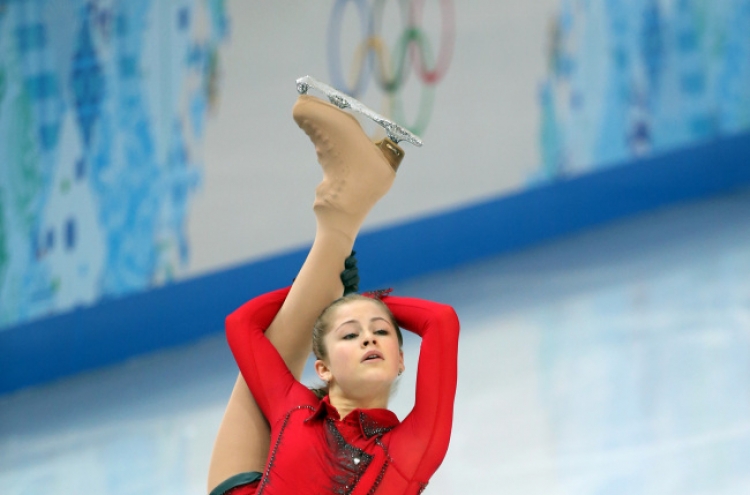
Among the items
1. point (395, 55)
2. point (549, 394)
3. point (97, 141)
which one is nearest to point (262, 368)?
point (549, 394)

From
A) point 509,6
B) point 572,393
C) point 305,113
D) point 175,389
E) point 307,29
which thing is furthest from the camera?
point 509,6

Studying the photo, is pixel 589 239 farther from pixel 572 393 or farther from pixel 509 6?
pixel 572 393

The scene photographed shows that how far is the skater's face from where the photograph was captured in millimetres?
1759

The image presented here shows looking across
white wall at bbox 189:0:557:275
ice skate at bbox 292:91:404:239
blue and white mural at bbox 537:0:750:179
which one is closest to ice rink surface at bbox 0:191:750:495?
white wall at bbox 189:0:557:275

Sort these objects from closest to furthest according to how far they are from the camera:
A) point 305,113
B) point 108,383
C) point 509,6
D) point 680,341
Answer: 1. point 305,113
2. point 680,341
3. point 108,383
4. point 509,6

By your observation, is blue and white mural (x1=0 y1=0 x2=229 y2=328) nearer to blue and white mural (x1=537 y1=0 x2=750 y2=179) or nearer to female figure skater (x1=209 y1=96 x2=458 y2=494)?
blue and white mural (x1=537 y1=0 x2=750 y2=179)

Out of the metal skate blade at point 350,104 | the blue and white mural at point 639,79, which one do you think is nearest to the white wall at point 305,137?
the blue and white mural at point 639,79

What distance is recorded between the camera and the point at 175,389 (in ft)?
11.1

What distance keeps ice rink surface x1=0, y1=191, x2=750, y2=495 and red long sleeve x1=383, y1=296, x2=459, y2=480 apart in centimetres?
63

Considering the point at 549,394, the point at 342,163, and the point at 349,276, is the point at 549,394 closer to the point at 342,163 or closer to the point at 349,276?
the point at 349,276

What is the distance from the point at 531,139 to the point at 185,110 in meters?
1.51

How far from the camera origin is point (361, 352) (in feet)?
5.79

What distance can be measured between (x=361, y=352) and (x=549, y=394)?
1.20 meters

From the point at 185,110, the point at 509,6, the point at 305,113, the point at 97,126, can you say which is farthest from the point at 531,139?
the point at 305,113
